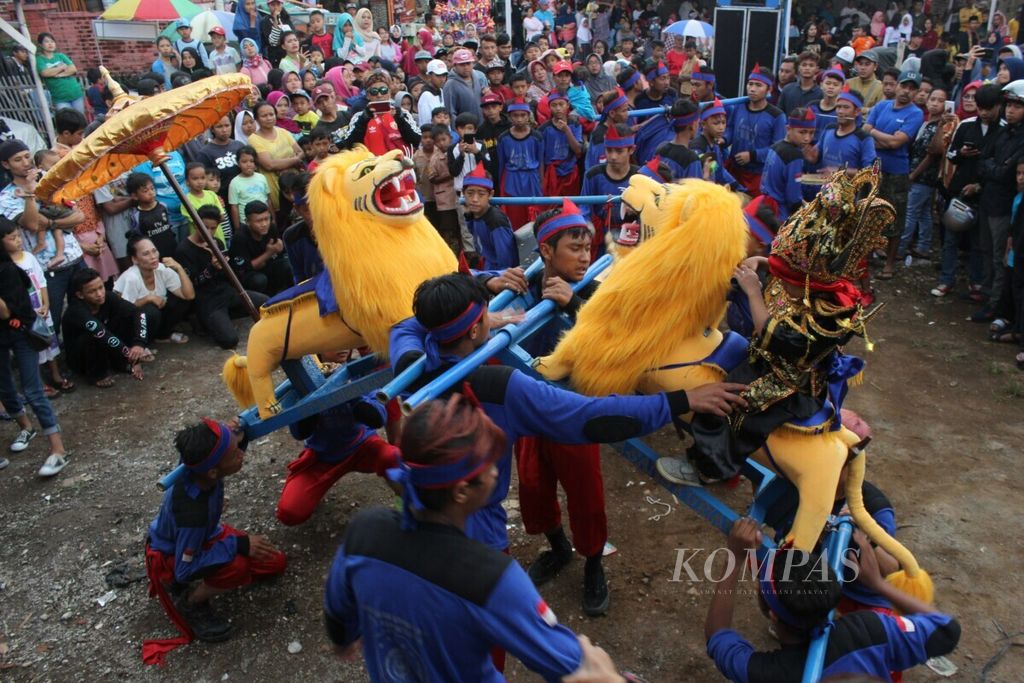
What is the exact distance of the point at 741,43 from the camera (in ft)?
40.2

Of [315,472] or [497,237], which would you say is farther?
[497,237]

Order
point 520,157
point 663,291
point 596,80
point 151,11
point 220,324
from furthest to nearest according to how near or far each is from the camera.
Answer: point 151,11
point 596,80
point 520,157
point 220,324
point 663,291

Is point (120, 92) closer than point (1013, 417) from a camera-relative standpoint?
Yes

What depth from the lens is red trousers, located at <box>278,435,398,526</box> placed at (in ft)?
14.4

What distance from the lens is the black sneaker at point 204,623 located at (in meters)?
3.84

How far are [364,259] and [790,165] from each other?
4617 mm

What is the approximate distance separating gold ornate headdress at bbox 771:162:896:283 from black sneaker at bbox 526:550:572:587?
2.20 meters

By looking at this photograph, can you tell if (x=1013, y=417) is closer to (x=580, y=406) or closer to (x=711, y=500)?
(x=711, y=500)

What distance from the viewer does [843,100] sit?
7.12 metres

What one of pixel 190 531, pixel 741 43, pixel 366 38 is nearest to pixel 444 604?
pixel 190 531

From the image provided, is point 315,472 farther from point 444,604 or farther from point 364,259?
point 444,604

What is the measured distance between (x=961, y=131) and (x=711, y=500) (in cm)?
602

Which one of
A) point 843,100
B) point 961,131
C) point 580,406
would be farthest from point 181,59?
point 580,406

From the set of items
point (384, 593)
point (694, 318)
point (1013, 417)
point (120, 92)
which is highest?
point (120, 92)
